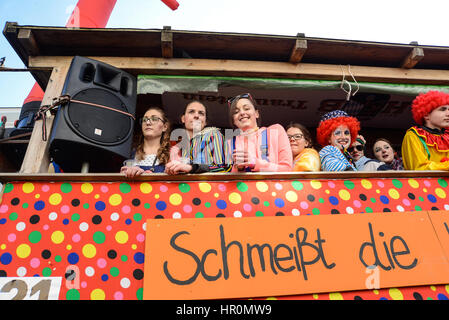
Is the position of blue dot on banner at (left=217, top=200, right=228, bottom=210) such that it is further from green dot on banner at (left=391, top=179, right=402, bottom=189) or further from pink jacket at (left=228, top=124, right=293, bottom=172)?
green dot on banner at (left=391, top=179, right=402, bottom=189)

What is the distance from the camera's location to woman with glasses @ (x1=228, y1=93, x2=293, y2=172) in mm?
2463

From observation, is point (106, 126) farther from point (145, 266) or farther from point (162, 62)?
point (145, 266)

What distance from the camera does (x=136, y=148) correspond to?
327 centimetres

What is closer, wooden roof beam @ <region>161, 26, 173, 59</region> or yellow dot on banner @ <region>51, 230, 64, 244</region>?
yellow dot on banner @ <region>51, 230, 64, 244</region>

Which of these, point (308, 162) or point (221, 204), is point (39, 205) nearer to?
point (221, 204)

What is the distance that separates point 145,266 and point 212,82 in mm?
1968

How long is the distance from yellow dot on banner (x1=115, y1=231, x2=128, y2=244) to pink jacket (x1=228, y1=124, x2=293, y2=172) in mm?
1138

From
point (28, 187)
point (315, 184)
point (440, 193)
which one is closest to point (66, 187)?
point (28, 187)

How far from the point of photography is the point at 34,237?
6.91ft

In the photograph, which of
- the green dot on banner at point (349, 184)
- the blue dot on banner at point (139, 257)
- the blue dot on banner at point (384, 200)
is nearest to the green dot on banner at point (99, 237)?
the blue dot on banner at point (139, 257)

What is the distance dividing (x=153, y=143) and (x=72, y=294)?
5.40 ft

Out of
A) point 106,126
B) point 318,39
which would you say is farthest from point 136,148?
point 318,39

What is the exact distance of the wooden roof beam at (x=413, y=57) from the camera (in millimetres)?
3256

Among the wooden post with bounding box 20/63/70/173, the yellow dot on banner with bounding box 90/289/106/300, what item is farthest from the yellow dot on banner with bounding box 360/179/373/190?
the wooden post with bounding box 20/63/70/173
